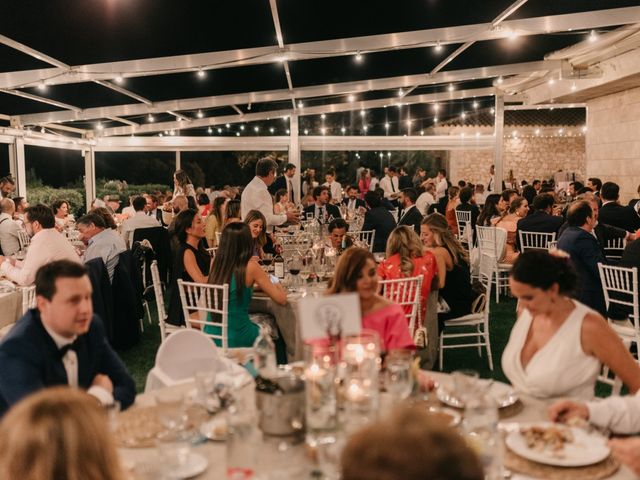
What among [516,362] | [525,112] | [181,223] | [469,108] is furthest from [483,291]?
[525,112]

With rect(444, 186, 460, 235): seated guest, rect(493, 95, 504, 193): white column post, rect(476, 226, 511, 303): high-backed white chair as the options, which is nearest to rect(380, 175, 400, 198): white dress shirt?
rect(493, 95, 504, 193): white column post

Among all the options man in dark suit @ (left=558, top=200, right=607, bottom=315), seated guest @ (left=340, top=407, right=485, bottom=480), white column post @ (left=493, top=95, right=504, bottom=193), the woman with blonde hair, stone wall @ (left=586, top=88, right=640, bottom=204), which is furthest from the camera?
white column post @ (left=493, top=95, right=504, bottom=193)

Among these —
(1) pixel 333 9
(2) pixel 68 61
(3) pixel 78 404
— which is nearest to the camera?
(3) pixel 78 404

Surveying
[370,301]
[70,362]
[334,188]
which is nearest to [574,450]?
[370,301]

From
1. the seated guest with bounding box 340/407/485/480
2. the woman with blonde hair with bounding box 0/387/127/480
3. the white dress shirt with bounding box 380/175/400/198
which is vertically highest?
the white dress shirt with bounding box 380/175/400/198

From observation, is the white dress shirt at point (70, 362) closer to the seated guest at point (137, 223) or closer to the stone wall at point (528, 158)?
the seated guest at point (137, 223)

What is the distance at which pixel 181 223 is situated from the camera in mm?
5195

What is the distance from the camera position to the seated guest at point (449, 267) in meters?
5.21

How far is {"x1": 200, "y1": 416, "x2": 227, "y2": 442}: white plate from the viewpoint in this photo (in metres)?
2.09

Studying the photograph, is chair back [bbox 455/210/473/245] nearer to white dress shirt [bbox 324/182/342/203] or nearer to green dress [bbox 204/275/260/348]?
white dress shirt [bbox 324/182/342/203]

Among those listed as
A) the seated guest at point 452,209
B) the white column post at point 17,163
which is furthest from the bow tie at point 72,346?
the white column post at point 17,163

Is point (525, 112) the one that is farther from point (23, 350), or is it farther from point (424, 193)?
point (23, 350)

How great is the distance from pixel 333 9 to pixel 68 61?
3.04m

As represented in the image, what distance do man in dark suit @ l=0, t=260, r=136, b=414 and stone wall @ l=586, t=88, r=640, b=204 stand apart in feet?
35.8
